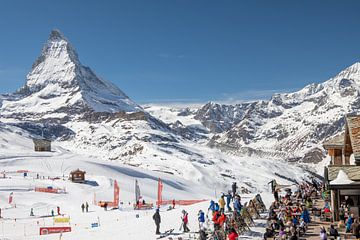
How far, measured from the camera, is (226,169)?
164 m

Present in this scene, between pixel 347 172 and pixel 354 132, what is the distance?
106 inches

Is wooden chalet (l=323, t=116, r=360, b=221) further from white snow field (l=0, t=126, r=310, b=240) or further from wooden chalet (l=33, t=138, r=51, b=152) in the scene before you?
wooden chalet (l=33, t=138, r=51, b=152)

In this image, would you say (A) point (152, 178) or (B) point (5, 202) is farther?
(A) point (152, 178)

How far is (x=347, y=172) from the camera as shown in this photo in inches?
894

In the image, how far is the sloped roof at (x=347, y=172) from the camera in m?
22.3

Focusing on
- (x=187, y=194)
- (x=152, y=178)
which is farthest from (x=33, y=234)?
(x=152, y=178)

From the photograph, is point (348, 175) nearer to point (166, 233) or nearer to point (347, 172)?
point (347, 172)

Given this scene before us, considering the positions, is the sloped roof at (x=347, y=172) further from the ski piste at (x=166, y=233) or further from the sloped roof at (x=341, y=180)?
the ski piste at (x=166, y=233)

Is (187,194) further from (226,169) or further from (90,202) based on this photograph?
(226,169)

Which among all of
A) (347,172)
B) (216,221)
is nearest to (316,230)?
(347,172)

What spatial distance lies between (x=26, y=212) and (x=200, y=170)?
95.1m

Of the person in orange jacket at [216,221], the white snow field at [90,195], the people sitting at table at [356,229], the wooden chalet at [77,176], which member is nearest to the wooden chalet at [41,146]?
the white snow field at [90,195]

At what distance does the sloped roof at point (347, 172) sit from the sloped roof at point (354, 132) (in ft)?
2.17

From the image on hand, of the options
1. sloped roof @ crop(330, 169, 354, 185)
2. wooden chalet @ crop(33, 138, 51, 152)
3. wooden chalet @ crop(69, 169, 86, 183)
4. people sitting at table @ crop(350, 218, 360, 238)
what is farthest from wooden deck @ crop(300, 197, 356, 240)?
wooden chalet @ crop(33, 138, 51, 152)
